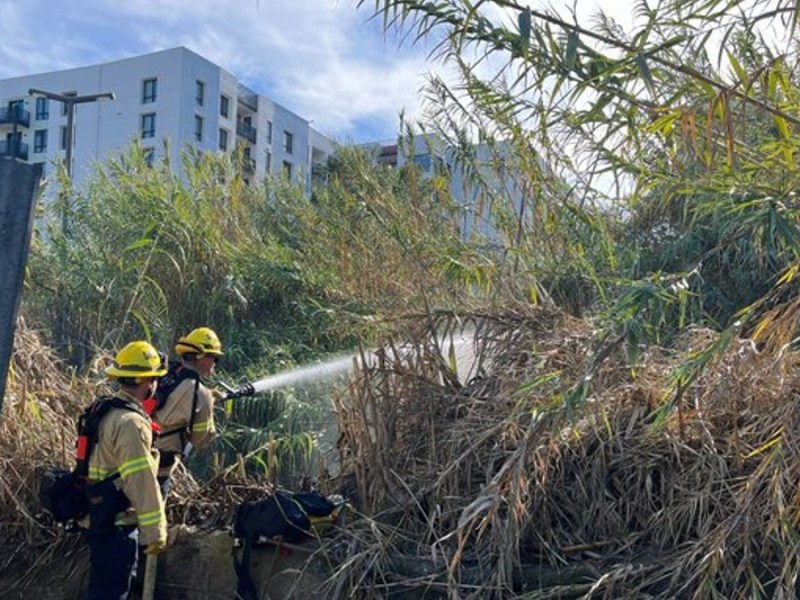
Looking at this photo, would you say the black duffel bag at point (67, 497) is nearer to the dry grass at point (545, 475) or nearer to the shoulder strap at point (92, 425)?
the shoulder strap at point (92, 425)

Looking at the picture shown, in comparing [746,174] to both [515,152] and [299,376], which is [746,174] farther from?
[299,376]

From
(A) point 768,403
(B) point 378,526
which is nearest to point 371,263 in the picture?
(B) point 378,526

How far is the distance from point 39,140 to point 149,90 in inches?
354

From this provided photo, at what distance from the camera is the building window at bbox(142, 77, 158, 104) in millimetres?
51719

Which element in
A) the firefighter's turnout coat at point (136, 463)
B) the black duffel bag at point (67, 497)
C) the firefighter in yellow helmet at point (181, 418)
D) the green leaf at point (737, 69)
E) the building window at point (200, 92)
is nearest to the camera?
the green leaf at point (737, 69)

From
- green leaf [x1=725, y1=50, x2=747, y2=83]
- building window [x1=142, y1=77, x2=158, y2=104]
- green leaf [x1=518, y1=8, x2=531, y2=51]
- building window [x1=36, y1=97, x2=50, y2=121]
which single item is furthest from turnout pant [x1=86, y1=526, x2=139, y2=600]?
building window [x1=36, y1=97, x2=50, y2=121]

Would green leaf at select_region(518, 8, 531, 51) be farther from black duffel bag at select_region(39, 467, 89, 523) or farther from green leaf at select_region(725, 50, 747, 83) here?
black duffel bag at select_region(39, 467, 89, 523)

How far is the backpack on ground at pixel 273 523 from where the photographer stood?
4.92 meters

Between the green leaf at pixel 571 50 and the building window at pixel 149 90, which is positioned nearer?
the green leaf at pixel 571 50

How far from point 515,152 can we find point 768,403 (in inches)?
101

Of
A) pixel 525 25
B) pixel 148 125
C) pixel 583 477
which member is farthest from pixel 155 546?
pixel 148 125

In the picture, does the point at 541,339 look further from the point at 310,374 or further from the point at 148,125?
the point at 148,125

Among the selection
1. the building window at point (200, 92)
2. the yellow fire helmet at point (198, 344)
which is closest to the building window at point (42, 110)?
the building window at point (200, 92)

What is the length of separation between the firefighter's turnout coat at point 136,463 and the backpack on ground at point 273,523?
18.1 inches
